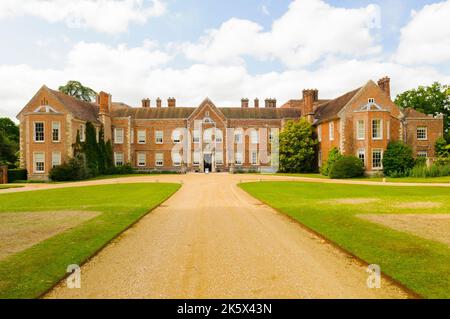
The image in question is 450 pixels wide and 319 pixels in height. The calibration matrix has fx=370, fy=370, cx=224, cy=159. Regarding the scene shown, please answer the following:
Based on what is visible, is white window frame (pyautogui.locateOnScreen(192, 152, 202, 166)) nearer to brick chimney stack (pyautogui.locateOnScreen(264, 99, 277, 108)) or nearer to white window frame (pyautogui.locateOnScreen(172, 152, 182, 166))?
white window frame (pyautogui.locateOnScreen(172, 152, 182, 166))

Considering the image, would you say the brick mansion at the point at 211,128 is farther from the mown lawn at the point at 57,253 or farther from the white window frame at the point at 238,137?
the mown lawn at the point at 57,253

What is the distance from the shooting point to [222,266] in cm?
678

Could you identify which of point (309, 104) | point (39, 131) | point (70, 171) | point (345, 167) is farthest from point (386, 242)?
point (309, 104)

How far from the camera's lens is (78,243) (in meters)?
8.58

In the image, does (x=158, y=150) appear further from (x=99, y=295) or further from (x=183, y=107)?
(x=99, y=295)

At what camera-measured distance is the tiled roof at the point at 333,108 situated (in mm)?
39250

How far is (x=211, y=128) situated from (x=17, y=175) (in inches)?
927

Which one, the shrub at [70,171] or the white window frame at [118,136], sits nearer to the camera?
the shrub at [70,171]

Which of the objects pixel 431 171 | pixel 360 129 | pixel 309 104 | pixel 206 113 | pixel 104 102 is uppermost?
pixel 104 102

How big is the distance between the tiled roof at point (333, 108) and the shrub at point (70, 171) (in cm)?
2617

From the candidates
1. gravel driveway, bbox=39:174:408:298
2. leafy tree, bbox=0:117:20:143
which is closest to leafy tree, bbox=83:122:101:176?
leafy tree, bbox=0:117:20:143

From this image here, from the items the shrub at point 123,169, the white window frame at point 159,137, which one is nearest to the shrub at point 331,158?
the white window frame at point 159,137

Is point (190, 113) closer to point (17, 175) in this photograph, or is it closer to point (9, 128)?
point (17, 175)

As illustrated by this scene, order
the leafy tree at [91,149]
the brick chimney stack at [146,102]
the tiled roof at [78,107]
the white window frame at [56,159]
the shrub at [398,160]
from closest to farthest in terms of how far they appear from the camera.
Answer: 1. the shrub at [398,160]
2. the white window frame at [56,159]
3. the tiled roof at [78,107]
4. the leafy tree at [91,149]
5. the brick chimney stack at [146,102]
